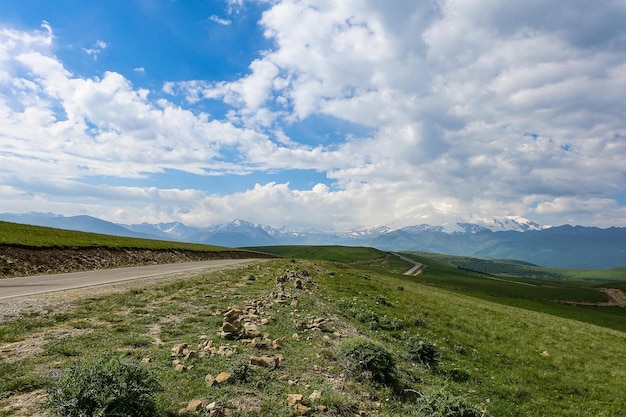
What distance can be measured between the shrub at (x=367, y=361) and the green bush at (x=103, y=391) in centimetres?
763

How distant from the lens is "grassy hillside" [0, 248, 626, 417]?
10320mm

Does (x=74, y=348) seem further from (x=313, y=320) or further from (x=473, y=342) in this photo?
(x=473, y=342)

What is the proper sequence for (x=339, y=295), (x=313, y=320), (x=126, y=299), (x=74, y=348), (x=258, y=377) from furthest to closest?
(x=339, y=295) < (x=126, y=299) < (x=313, y=320) < (x=74, y=348) < (x=258, y=377)

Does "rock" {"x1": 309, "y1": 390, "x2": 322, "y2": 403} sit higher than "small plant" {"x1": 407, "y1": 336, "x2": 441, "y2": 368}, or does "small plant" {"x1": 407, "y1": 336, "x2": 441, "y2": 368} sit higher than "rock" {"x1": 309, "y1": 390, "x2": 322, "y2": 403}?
"rock" {"x1": 309, "y1": 390, "x2": 322, "y2": 403}

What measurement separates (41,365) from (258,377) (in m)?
7.04

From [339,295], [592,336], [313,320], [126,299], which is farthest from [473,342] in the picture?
[126,299]

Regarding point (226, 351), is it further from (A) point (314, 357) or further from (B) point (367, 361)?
(B) point (367, 361)

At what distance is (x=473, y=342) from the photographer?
87.9 feet

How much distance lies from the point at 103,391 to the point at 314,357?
8.35 m

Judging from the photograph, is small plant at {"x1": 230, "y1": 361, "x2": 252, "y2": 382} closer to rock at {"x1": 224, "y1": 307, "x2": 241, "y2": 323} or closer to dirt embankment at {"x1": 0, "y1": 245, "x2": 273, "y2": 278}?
rock at {"x1": 224, "y1": 307, "x2": 241, "y2": 323}

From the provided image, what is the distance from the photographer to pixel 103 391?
768 centimetres

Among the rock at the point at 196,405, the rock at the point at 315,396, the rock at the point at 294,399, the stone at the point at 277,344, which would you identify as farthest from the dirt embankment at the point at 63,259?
the rock at the point at 315,396

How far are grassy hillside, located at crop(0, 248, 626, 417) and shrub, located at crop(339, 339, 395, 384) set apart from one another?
0.18ft

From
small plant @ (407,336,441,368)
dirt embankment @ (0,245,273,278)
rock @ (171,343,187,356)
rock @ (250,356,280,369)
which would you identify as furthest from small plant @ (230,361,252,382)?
dirt embankment @ (0,245,273,278)
